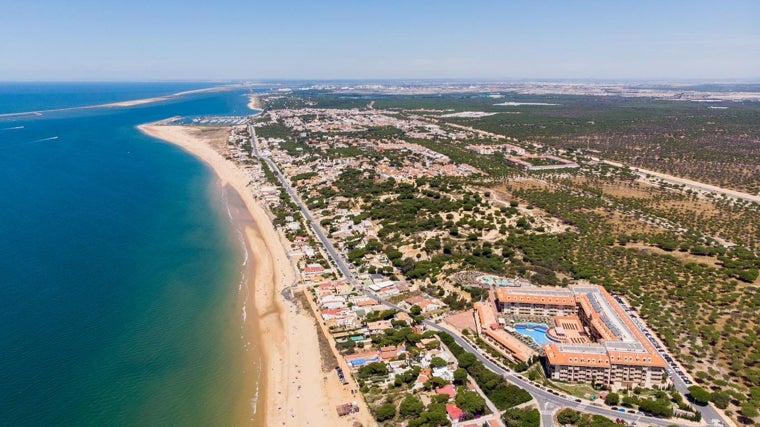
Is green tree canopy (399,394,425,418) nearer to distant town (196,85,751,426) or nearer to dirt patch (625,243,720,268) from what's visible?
distant town (196,85,751,426)

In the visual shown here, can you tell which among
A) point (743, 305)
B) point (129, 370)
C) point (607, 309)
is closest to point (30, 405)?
point (129, 370)

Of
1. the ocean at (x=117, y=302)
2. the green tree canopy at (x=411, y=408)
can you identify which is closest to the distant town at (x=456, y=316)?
the green tree canopy at (x=411, y=408)

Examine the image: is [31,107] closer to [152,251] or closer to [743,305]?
[152,251]

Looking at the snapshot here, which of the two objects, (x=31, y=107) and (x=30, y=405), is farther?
(x=31, y=107)

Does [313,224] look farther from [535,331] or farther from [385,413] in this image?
[385,413]

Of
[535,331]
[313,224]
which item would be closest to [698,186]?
[535,331]

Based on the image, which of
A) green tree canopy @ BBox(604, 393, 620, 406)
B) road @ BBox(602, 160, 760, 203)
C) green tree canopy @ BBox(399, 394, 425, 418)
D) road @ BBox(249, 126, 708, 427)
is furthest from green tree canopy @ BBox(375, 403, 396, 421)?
road @ BBox(602, 160, 760, 203)

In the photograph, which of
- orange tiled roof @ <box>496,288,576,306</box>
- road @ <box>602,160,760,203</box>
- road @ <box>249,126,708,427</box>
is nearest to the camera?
road @ <box>249,126,708,427</box>
